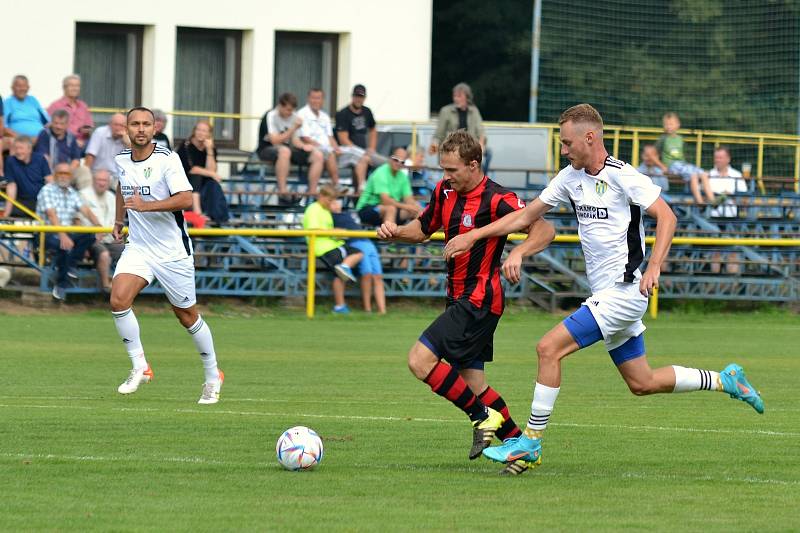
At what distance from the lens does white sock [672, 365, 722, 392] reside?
8.56 metres

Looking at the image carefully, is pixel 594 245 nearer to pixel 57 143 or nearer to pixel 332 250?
pixel 332 250

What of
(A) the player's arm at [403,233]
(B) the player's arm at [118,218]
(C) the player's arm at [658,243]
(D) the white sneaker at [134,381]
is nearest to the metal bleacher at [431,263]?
(B) the player's arm at [118,218]

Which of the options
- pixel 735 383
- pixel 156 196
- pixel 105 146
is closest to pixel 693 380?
pixel 735 383

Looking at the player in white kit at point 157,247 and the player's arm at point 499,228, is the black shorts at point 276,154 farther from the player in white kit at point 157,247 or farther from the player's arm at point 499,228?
the player's arm at point 499,228

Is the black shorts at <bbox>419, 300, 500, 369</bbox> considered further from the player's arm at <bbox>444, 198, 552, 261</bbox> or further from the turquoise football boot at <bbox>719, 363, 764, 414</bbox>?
the turquoise football boot at <bbox>719, 363, 764, 414</bbox>

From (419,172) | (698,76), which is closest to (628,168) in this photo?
(419,172)

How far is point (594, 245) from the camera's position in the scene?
816cm

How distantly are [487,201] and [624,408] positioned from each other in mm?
3429

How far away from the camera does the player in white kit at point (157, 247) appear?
1102cm

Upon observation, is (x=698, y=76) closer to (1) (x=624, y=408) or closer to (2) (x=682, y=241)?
(2) (x=682, y=241)

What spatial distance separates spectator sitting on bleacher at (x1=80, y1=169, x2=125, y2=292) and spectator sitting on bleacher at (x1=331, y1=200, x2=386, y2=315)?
2.85 metres

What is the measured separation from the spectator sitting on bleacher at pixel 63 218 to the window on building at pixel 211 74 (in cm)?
833

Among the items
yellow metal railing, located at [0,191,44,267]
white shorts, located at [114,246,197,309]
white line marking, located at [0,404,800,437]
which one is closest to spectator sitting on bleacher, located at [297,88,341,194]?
yellow metal railing, located at [0,191,44,267]

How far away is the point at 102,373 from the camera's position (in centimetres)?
1305
